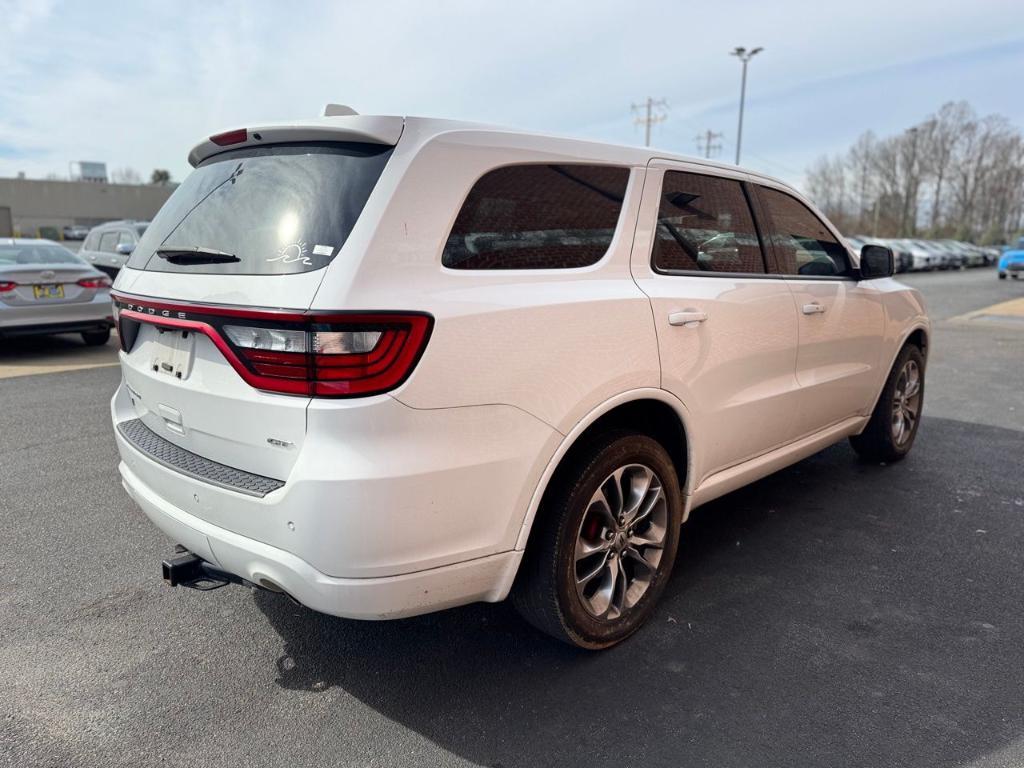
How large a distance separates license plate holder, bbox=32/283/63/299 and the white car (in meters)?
7.08

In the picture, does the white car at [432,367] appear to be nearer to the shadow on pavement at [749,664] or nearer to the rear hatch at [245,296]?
the rear hatch at [245,296]

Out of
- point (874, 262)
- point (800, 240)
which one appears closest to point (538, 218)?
point (800, 240)

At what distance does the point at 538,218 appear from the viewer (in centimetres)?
254

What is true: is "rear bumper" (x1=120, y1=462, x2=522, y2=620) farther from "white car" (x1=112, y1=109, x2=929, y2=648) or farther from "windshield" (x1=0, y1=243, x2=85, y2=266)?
"windshield" (x1=0, y1=243, x2=85, y2=266)

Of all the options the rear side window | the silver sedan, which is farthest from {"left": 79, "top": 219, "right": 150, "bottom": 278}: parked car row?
the rear side window

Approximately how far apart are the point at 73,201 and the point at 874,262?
8134 centimetres

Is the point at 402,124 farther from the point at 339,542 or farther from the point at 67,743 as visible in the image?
the point at 67,743

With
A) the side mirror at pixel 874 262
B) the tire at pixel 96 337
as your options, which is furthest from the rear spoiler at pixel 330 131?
the tire at pixel 96 337

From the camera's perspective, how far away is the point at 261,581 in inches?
90.2

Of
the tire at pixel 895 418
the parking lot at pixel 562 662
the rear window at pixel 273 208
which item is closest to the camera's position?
the rear window at pixel 273 208

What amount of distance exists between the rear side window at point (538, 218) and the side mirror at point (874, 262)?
211cm

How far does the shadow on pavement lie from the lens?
2.33m

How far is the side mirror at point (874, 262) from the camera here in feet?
14.1

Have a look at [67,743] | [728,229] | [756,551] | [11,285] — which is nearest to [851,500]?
[756,551]
